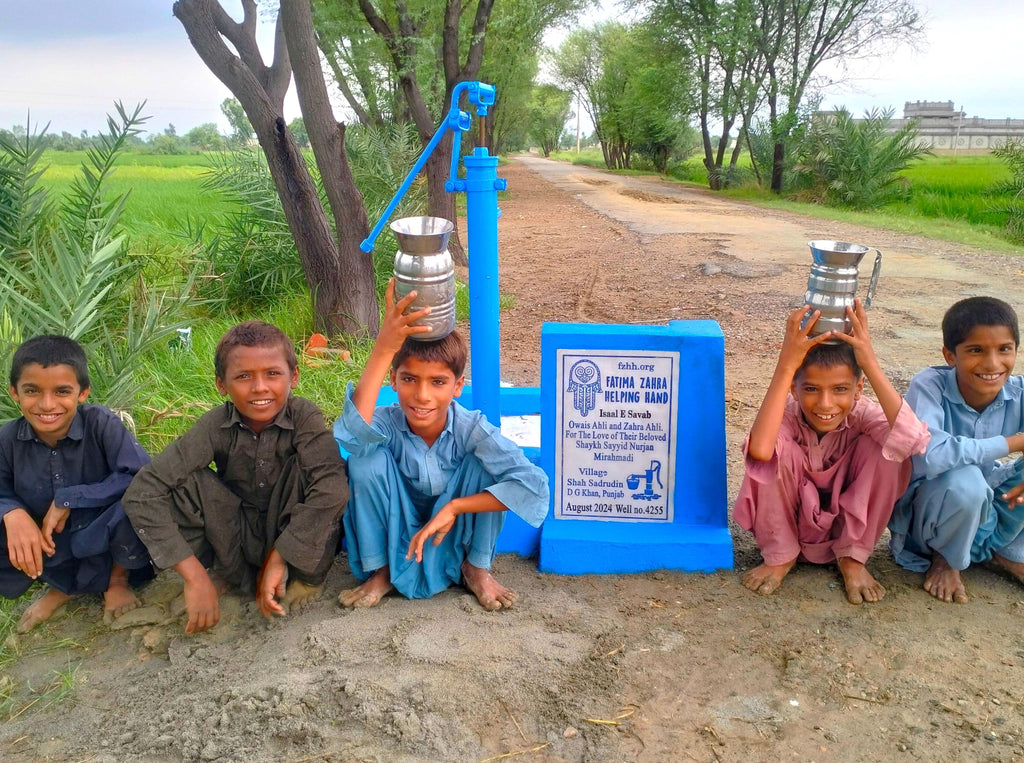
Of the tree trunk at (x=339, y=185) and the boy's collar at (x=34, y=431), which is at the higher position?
the tree trunk at (x=339, y=185)

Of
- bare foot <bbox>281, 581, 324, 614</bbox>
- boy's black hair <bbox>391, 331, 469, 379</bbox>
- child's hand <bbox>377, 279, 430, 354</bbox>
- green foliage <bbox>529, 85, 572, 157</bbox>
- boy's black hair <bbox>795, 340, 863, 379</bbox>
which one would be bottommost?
bare foot <bbox>281, 581, 324, 614</bbox>

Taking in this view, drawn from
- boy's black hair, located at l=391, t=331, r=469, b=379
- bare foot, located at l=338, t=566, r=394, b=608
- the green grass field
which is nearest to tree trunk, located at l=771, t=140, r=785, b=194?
the green grass field

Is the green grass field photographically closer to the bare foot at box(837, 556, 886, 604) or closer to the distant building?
the bare foot at box(837, 556, 886, 604)

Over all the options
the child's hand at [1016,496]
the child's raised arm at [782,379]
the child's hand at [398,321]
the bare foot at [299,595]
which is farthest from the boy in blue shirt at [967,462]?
the bare foot at [299,595]

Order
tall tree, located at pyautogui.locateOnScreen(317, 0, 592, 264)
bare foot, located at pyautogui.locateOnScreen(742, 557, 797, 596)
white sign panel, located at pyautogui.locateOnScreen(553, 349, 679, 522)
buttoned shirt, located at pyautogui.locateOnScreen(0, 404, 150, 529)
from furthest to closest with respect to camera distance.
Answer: tall tree, located at pyautogui.locateOnScreen(317, 0, 592, 264), white sign panel, located at pyautogui.locateOnScreen(553, 349, 679, 522), bare foot, located at pyautogui.locateOnScreen(742, 557, 797, 596), buttoned shirt, located at pyautogui.locateOnScreen(0, 404, 150, 529)

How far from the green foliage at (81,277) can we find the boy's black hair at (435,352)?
1.68 meters

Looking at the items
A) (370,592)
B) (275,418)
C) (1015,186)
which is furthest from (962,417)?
(1015,186)

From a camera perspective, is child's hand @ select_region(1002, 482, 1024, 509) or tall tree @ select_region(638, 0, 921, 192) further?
tall tree @ select_region(638, 0, 921, 192)

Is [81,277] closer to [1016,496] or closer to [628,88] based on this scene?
[1016,496]

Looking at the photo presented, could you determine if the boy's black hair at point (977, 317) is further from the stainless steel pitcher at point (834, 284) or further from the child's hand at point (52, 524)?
the child's hand at point (52, 524)

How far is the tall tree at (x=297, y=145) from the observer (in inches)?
200

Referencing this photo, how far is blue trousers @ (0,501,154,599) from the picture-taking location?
253cm

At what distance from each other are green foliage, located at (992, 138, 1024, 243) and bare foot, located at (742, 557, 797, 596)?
12491 mm

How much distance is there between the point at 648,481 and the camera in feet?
9.28
